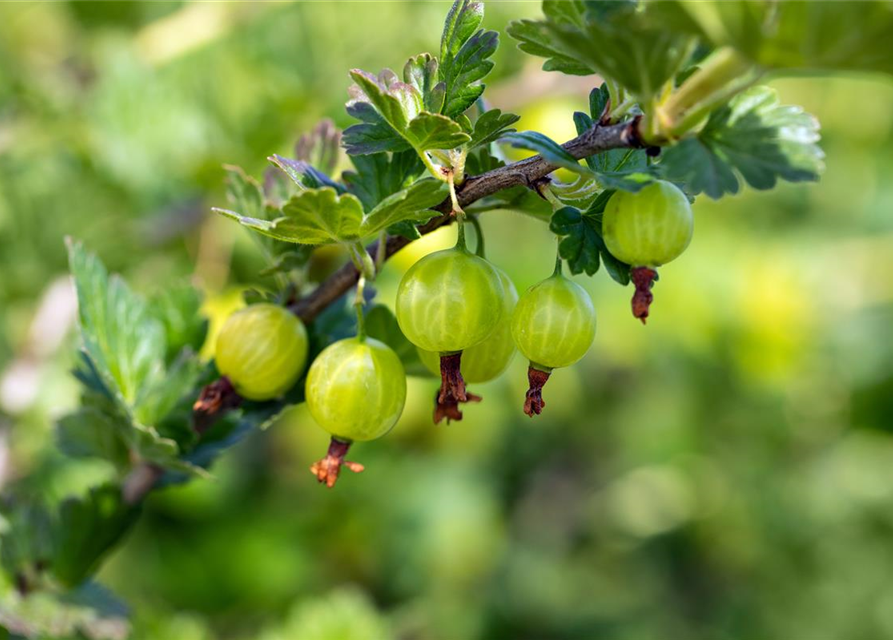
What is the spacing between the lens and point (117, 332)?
683mm

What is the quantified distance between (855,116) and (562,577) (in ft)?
5.57

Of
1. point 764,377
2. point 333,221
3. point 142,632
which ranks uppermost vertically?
point 333,221

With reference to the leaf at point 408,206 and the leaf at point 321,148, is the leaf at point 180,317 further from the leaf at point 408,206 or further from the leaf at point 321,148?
the leaf at point 408,206

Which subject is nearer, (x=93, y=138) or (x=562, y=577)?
(x=93, y=138)

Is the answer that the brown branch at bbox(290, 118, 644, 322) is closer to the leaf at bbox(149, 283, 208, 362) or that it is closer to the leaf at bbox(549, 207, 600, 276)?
the leaf at bbox(549, 207, 600, 276)

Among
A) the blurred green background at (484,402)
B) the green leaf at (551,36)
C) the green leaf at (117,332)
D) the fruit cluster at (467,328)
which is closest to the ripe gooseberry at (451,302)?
the fruit cluster at (467,328)

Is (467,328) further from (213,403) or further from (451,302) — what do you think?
(213,403)

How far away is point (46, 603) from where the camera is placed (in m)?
0.70

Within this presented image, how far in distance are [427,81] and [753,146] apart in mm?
196

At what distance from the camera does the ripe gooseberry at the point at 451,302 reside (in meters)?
0.51

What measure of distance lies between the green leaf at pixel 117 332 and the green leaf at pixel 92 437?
3 centimetres

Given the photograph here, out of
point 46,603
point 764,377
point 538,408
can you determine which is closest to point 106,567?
point 46,603

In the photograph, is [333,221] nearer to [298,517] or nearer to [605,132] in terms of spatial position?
[605,132]

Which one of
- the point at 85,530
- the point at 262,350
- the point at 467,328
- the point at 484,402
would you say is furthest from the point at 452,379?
the point at 484,402
